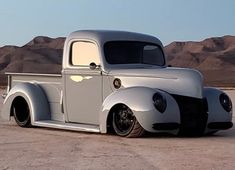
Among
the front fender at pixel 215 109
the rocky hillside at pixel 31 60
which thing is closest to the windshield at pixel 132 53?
the front fender at pixel 215 109

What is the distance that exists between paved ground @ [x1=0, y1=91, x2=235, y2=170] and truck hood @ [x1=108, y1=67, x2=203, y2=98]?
822 mm

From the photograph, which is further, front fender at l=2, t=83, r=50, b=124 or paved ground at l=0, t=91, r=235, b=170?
front fender at l=2, t=83, r=50, b=124

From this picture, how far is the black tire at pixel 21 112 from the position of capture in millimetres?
12820

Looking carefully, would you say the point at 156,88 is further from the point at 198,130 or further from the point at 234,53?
the point at 234,53

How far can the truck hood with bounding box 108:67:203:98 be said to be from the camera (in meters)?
10.4

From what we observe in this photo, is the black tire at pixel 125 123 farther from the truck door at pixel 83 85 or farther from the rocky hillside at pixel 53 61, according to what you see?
the rocky hillside at pixel 53 61

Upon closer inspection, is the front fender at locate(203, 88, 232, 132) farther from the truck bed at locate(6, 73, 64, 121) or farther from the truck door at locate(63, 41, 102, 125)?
the truck bed at locate(6, 73, 64, 121)

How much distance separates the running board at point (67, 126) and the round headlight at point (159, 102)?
131cm

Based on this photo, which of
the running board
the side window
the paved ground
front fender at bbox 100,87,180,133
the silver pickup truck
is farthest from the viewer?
the side window

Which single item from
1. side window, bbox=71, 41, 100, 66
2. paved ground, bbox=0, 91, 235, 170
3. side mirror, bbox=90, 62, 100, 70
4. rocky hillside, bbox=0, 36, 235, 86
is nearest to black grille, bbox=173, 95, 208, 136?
paved ground, bbox=0, 91, 235, 170

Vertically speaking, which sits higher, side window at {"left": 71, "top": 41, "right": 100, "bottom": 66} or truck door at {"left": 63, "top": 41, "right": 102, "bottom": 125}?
side window at {"left": 71, "top": 41, "right": 100, "bottom": 66}

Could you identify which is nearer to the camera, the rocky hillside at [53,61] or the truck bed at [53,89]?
the truck bed at [53,89]

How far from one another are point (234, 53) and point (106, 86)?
135 m

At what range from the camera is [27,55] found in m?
129
